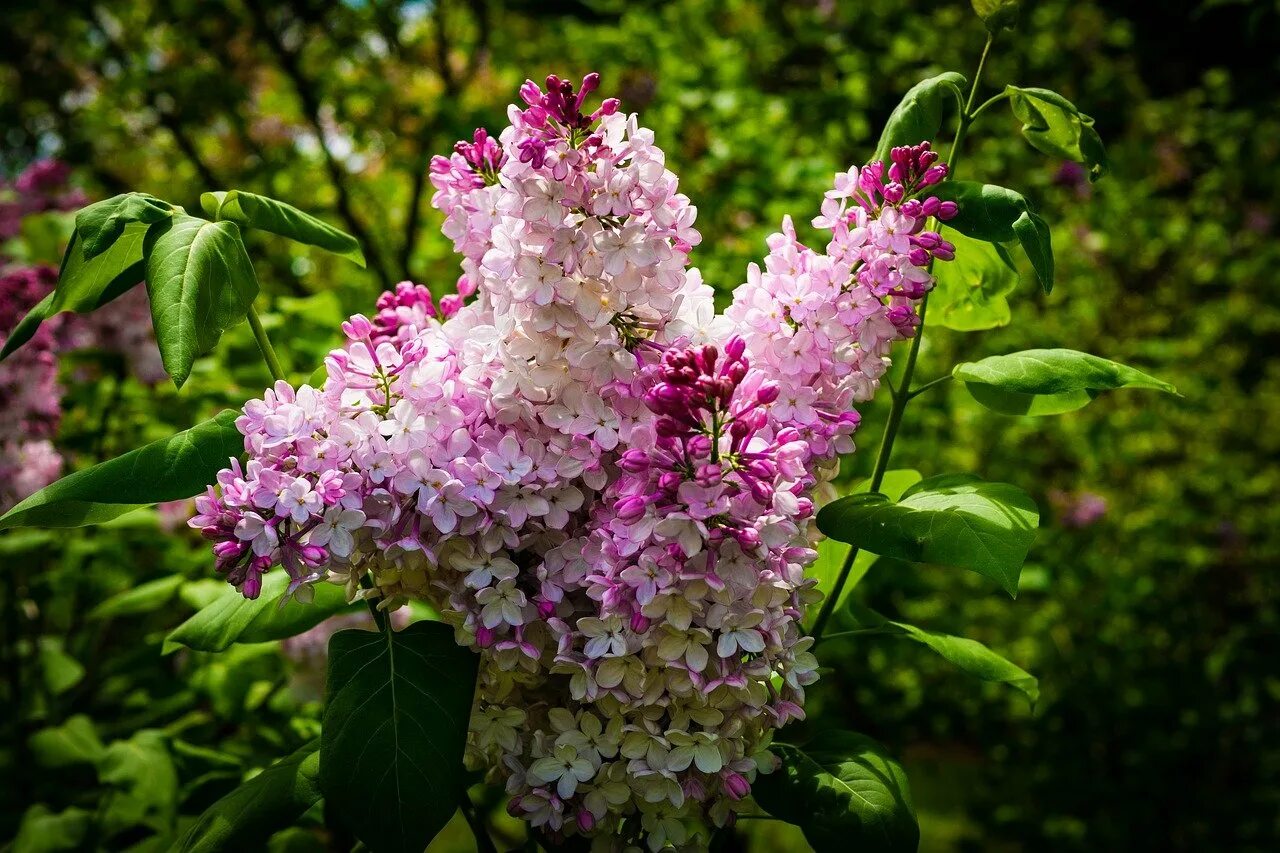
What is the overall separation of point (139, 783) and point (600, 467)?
3.35 feet

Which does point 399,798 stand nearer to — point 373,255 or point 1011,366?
point 1011,366

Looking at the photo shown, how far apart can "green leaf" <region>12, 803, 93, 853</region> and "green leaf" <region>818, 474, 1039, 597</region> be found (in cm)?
129

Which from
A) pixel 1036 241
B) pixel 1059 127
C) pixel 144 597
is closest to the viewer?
pixel 1036 241

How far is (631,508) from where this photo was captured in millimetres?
760

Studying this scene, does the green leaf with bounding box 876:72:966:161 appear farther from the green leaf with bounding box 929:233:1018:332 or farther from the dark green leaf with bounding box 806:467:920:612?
the dark green leaf with bounding box 806:467:920:612

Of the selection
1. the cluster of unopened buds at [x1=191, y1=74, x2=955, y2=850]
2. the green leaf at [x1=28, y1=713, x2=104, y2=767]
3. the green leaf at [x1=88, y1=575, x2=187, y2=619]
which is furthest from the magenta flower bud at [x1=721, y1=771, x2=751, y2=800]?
the green leaf at [x1=28, y1=713, x2=104, y2=767]

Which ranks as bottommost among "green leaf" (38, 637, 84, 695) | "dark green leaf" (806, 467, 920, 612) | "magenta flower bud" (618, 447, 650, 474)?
"green leaf" (38, 637, 84, 695)

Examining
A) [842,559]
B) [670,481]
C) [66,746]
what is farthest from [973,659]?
[66,746]

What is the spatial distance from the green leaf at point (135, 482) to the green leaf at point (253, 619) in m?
0.21

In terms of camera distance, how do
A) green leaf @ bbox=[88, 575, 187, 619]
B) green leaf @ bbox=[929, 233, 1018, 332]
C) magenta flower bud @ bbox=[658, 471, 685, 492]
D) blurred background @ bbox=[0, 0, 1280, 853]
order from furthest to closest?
1. blurred background @ bbox=[0, 0, 1280, 853]
2. green leaf @ bbox=[88, 575, 187, 619]
3. green leaf @ bbox=[929, 233, 1018, 332]
4. magenta flower bud @ bbox=[658, 471, 685, 492]

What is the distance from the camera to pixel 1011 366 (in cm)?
96

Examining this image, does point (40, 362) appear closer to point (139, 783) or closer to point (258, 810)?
point (139, 783)

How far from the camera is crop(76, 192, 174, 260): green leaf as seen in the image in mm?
865

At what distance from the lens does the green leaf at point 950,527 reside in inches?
31.9
